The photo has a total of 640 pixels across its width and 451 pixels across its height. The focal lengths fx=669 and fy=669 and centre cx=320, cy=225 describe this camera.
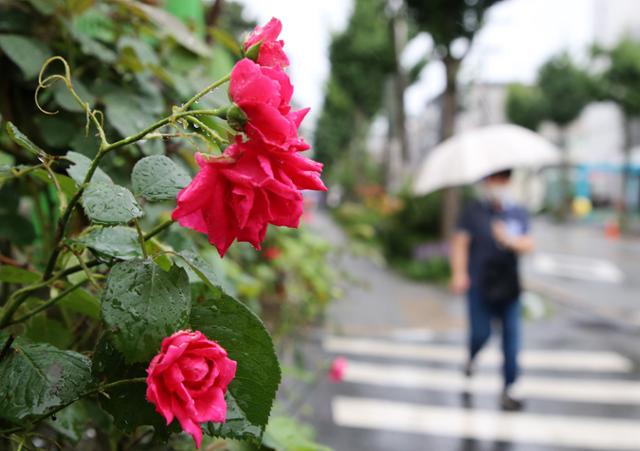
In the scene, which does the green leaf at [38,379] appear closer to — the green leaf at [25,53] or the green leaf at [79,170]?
the green leaf at [79,170]

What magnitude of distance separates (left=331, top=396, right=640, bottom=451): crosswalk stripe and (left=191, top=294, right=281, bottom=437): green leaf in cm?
351

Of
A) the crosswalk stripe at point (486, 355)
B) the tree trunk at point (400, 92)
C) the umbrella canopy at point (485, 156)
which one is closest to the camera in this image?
the umbrella canopy at point (485, 156)

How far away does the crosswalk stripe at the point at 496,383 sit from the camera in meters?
4.74

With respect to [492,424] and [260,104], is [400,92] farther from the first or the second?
[260,104]

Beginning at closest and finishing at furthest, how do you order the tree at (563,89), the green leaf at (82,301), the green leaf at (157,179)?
the green leaf at (157,179), the green leaf at (82,301), the tree at (563,89)

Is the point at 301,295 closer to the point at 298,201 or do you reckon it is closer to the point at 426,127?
the point at 298,201

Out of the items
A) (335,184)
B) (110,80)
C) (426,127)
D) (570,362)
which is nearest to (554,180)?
(335,184)

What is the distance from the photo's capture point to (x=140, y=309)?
1.83 ft

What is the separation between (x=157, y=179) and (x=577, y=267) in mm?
13362

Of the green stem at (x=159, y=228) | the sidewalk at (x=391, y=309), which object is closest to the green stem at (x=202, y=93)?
the green stem at (x=159, y=228)

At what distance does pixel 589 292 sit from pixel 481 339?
238 inches

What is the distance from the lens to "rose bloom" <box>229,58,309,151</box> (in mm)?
523

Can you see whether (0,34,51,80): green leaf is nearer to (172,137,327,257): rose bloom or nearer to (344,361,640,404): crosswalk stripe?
(172,137,327,257): rose bloom

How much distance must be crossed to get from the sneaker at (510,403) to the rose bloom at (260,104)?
13.7ft
